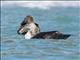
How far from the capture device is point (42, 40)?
6570 mm

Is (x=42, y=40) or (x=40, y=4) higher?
(x=40, y=4)

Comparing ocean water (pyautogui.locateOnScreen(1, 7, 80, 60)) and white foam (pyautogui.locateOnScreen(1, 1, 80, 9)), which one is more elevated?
white foam (pyautogui.locateOnScreen(1, 1, 80, 9))

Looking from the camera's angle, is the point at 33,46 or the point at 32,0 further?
the point at 32,0

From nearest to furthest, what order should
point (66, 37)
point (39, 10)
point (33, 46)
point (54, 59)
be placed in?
point (54, 59) → point (33, 46) → point (66, 37) → point (39, 10)

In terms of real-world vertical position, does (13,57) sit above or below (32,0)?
below

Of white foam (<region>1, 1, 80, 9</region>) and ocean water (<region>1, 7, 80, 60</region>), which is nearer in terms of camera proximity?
ocean water (<region>1, 7, 80, 60</region>)

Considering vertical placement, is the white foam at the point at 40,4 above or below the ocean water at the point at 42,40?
above

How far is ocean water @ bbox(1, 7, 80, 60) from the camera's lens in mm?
5746

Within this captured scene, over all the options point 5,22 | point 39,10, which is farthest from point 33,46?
point 39,10

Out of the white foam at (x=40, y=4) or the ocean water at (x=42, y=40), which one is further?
the white foam at (x=40, y=4)

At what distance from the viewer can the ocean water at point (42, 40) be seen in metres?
5.75

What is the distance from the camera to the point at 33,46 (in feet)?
20.3

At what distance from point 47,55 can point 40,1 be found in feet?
6.03

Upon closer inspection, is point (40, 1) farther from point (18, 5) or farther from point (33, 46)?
point (33, 46)
